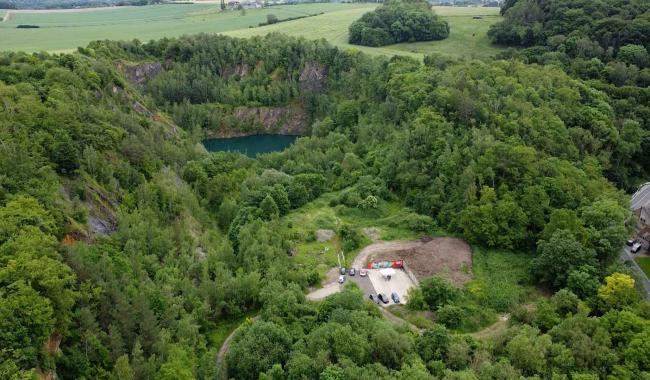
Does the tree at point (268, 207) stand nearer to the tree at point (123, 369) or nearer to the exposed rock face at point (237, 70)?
the tree at point (123, 369)

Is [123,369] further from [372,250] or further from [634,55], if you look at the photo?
[634,55]

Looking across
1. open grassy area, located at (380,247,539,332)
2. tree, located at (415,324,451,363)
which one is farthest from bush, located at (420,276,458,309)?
tree, located at (415,324,451,363)

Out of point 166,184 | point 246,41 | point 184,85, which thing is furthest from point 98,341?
point 246,41

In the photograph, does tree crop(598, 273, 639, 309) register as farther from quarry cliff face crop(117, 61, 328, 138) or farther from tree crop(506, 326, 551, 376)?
quarry cliff face crop(117, 61, 328, 138)

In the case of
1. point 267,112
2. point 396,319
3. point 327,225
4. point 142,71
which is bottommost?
point 396,319

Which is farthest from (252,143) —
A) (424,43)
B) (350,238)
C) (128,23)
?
(350,238)

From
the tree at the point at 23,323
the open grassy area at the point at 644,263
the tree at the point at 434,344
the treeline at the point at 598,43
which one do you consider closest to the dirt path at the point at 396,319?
the tree at the point at 434,344
